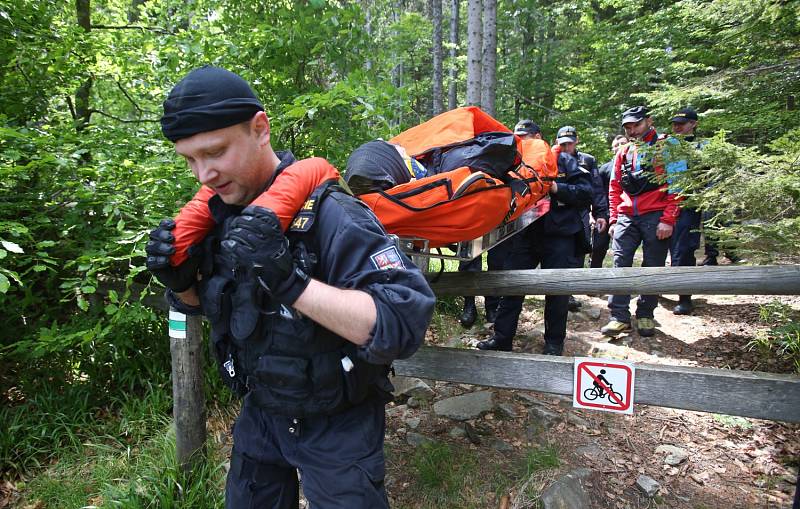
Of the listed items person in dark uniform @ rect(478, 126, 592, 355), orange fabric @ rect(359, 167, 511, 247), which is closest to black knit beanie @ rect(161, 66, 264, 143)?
orange fabric @ rect(359, 167, 511, 247)

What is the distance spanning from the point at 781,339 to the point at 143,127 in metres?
6.15

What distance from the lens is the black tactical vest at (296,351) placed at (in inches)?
60.6

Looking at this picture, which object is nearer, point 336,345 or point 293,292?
point 293,292

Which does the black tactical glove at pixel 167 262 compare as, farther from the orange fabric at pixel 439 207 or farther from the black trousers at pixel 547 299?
the black trousers at pixel 547 299

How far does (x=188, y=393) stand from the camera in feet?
9.93

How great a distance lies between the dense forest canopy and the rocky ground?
1.50m

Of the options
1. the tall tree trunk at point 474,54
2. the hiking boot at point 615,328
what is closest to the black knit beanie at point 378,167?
the hiking boot at point 615,328

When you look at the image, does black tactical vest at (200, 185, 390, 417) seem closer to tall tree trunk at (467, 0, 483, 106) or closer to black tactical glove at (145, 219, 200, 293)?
black tactical glove at (145, 219, 200, 293)

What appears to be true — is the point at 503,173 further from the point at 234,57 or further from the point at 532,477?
the point at 234,57

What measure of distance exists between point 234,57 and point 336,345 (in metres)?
3.10

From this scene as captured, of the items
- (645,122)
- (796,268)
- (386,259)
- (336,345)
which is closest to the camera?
(386,259)

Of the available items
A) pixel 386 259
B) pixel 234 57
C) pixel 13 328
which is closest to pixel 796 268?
pixel 386 259

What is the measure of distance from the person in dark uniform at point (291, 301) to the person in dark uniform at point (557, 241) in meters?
2.98

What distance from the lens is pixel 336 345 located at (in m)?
1.61
